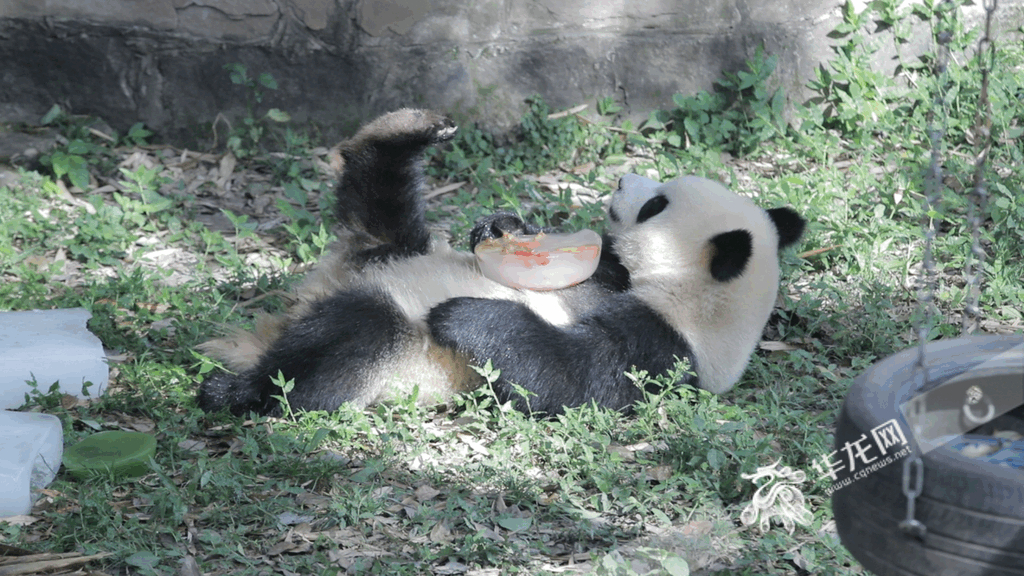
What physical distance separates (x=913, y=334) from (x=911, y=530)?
251cm

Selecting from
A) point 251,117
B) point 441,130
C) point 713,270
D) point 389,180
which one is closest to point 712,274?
point 713,270

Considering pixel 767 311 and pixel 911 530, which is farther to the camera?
pixel 767 311

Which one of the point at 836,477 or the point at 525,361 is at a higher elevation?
the point at 836,477

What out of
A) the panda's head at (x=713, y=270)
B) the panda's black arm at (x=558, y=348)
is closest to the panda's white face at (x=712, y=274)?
the panda's head at (x=713, y=270)

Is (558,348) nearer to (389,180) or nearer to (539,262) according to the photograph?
(539,262)

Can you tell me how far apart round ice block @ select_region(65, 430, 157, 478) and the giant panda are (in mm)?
339

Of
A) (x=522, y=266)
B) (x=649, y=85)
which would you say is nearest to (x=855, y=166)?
(x=649, y=85)

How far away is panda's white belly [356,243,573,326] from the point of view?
339 centimetres

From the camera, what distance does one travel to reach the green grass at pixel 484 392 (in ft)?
8.57

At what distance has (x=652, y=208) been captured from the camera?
3.62 metres

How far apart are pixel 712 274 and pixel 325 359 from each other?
4.41 feet

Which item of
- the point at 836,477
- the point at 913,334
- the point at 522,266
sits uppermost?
the point at 836,477

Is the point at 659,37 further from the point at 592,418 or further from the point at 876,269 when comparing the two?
the point at 592,418

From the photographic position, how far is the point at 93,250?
4539mm
